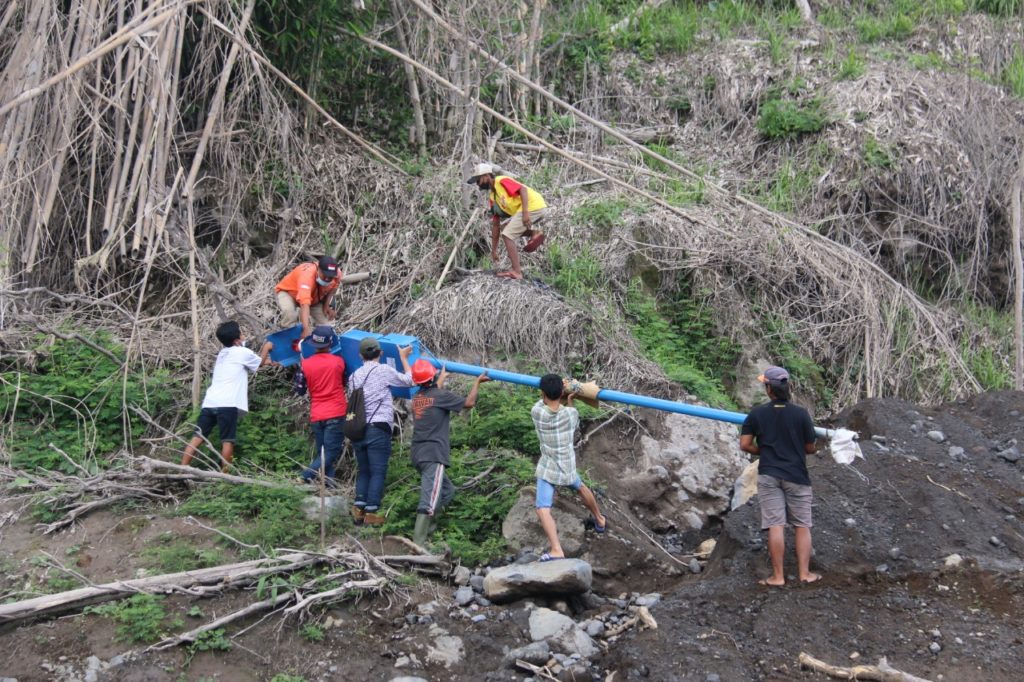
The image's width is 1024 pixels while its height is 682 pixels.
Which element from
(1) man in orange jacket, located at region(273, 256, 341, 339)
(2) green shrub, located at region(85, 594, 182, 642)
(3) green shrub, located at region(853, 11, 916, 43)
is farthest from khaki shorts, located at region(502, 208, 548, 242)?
(3) green shrub, located at region(853, 11, 916, 43)

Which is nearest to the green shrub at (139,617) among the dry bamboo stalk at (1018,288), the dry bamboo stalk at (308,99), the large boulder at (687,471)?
the large boulder at (687,471)

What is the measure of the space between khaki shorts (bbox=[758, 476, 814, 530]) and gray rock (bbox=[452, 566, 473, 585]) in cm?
184

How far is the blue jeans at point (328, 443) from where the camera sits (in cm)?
765

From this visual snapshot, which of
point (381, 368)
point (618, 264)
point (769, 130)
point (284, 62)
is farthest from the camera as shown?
point (769, 130)

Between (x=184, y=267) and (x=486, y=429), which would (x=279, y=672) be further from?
(x=184, y=267)

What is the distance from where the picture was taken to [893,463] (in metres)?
7.34

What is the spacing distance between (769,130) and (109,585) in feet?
27.4

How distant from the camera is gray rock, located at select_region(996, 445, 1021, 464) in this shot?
758 centimetres

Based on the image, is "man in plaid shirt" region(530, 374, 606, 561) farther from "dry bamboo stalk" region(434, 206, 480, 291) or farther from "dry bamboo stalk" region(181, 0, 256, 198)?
"dry bamboo stalk" region(181, 0, 256, 198)

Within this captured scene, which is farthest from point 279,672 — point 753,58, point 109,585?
point 753,58

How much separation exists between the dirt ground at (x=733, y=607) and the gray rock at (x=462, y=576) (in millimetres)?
112

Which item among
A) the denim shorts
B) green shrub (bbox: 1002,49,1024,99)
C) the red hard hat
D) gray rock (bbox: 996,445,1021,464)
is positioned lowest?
gray rock (bbox: 996,445,1021,464)

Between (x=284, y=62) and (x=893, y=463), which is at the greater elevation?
(x=284, y=62)

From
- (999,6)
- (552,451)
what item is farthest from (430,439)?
(999,6)
